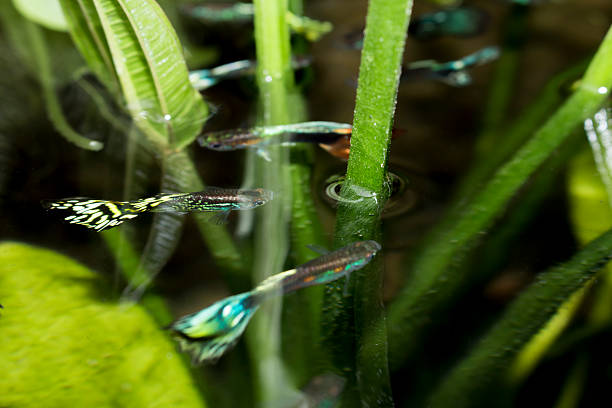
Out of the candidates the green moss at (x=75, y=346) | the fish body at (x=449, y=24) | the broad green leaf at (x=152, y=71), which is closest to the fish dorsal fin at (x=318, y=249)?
the green moss at (x=75, y=346)

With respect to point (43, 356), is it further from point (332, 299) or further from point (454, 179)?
point (454, 179)

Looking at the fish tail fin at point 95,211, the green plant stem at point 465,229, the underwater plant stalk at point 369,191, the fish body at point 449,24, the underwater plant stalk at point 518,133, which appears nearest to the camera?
the underwater plant stalk at point 369,191

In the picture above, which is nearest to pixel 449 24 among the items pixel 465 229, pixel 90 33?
pixel 465 229

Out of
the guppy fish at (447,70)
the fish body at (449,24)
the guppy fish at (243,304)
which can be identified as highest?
the fish body at (449,24)

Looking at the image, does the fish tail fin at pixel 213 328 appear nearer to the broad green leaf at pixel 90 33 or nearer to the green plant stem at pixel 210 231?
the green plant stem at pixel 210 231

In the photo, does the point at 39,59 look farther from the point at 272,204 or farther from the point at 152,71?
the point at 272,204

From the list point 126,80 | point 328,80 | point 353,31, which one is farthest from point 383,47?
point 353,31

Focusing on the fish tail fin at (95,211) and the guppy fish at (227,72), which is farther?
the guppy fish at (227,72)
